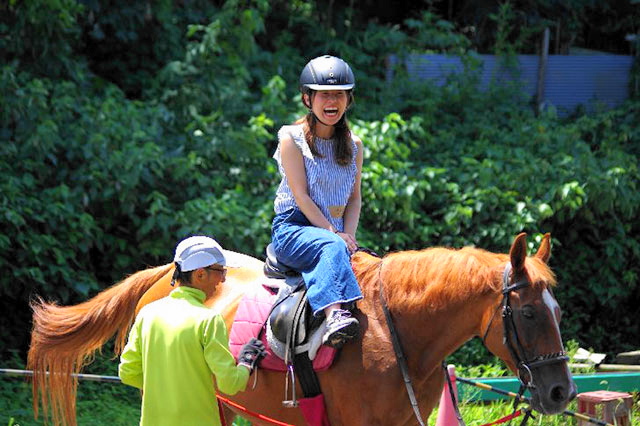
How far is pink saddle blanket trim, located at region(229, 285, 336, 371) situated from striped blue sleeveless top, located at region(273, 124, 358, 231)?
0.44 metres

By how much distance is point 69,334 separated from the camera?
5555 mm

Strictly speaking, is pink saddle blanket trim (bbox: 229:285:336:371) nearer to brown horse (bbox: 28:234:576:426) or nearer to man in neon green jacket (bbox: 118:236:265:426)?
brown horse (bbox: 28:234:576:426)

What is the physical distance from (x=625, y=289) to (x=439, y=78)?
127 inches

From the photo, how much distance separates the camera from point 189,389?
3854 mm

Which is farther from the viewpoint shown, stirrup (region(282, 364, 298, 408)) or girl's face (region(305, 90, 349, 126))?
girl's face (region(305, 90, 349, 126))

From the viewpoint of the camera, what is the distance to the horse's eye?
4094mm

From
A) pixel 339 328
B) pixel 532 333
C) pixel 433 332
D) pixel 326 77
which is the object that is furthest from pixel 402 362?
pixel 326 77

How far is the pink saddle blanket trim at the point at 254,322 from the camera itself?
4.64 meters

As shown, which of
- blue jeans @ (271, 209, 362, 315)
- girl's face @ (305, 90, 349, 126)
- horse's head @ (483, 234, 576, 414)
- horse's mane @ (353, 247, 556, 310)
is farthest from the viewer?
girl's face @ (305, 90, 349, 126)

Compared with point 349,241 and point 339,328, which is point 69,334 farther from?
point 339,328

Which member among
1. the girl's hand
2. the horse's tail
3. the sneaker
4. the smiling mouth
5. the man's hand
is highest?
the smiling mouth

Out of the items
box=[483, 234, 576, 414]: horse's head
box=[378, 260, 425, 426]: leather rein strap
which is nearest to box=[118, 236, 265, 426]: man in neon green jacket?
box=[378, 260, 425, 426]: leather rein strap

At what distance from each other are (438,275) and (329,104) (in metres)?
1.01

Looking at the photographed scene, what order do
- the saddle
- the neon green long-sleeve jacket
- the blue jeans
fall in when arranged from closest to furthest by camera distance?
the neon green long-sleeve jacket, the blue jeans, the saddle
